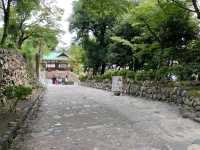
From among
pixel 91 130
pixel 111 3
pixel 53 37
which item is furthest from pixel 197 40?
pixel 53 37

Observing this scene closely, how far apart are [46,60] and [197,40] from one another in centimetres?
6860

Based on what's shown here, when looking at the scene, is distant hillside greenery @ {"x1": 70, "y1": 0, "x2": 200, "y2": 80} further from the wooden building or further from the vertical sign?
Result: the wooden building

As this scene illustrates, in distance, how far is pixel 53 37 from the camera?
1375 inches

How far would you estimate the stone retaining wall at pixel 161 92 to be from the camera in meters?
14.3

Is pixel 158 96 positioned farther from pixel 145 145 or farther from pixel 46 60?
pixel 46 60

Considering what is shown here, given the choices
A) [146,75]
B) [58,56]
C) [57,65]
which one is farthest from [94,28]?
[57,65]

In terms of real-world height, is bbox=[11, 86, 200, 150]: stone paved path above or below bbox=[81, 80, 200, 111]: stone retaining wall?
below

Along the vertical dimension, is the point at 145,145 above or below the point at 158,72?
below

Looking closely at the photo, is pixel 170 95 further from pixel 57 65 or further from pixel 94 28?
pixel 57 65

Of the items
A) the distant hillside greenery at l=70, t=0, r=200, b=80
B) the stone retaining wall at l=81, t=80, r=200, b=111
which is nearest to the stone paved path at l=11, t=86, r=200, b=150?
the stone retaining wall at l=81, t=80, r=200, b=111

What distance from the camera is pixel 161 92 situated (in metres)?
18.9

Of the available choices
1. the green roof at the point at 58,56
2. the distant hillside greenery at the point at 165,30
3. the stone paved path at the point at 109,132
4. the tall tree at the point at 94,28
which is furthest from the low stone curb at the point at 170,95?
the green roof at the point at 58,56

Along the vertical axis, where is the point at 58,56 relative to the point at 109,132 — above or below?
above

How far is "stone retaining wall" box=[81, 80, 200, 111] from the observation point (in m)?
14.3
